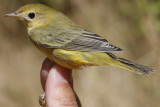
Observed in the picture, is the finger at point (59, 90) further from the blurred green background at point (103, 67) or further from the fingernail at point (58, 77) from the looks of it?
the blurred green background at point (103, 67)

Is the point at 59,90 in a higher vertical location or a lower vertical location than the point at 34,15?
lower

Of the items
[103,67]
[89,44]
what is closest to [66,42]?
[89,44]

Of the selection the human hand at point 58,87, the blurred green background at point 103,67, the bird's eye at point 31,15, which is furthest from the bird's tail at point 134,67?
the blurred green background at point 103,67

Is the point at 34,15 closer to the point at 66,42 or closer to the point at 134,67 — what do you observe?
the point at 66,42

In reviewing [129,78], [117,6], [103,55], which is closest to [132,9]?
[117,6]

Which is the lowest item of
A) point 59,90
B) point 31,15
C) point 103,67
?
point 103,67

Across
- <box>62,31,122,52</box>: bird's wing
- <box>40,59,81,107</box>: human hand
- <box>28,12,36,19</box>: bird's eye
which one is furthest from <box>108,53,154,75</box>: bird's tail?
<box>28,12,36,19</box>: bird's eye

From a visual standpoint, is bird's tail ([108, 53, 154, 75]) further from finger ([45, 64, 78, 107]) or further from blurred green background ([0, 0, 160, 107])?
blurred green background ([0, 0, 160, 107])
